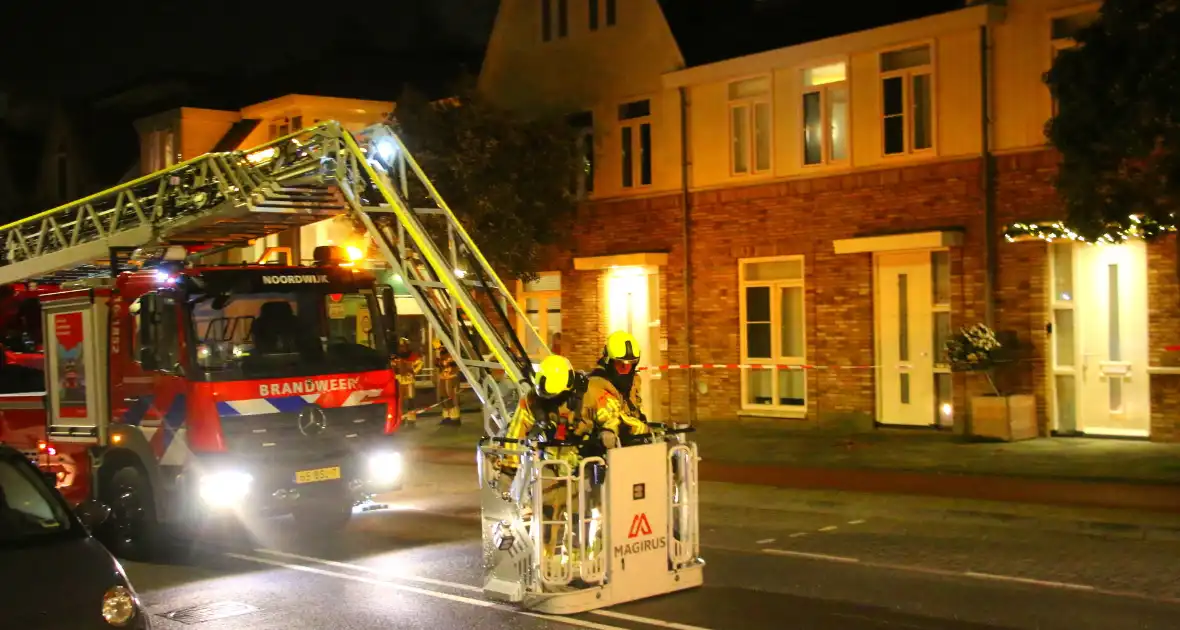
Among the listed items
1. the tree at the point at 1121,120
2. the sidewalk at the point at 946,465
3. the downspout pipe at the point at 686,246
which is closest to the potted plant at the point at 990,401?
the sidewalk at the point at 946,465

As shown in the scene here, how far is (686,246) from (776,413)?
3.19 m

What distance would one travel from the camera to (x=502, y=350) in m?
9.95

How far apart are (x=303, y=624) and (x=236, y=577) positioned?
1.97m

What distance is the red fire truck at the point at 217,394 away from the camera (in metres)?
10.6

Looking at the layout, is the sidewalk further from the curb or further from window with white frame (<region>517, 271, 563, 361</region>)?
window with white frame (<region>517, 271, 563, 361</region>)

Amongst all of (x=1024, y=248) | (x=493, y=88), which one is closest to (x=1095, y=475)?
(x=1024, y=248)

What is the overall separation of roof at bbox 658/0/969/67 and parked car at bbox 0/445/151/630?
1473 centimetres

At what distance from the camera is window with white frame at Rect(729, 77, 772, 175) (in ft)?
65.3

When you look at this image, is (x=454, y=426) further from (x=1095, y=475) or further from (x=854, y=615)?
(x=854, y=615)

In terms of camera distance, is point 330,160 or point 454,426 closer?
point 330,160

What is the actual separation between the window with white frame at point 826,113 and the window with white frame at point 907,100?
26.2 inches

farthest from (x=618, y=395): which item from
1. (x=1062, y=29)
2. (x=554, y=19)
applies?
(x=554, y=19)

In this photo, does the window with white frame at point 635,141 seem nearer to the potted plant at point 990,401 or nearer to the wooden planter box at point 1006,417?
the potted plant at point 990,401

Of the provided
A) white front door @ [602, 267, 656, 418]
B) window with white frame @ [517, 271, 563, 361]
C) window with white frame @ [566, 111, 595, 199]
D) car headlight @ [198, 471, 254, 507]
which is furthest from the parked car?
window with white frame @ [517, 271, 563, 361]
